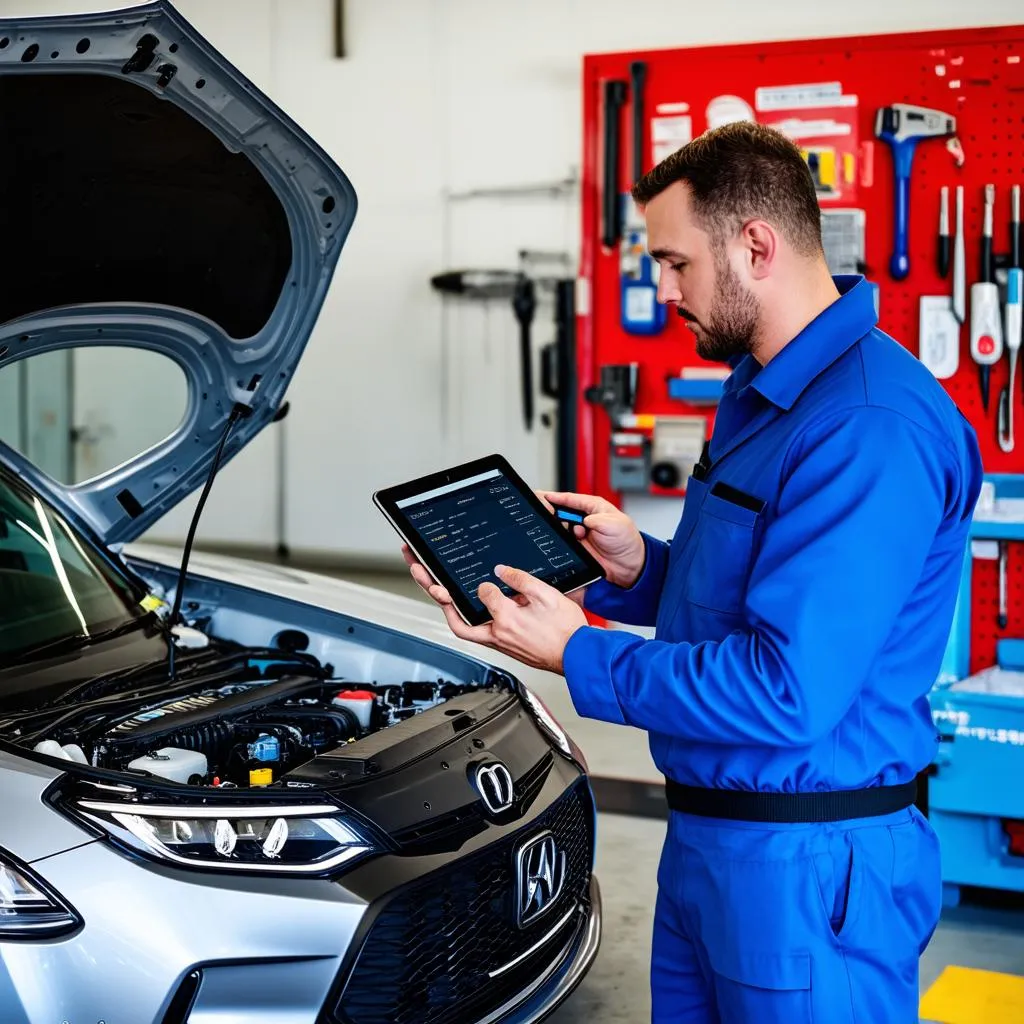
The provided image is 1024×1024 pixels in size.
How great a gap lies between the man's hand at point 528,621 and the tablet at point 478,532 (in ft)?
0.14

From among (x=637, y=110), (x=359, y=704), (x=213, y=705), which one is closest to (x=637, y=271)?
(x=637, y=110)

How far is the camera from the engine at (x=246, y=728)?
192 cm

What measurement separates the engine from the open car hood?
576 mm

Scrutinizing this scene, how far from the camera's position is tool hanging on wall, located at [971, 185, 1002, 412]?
3.79 meters

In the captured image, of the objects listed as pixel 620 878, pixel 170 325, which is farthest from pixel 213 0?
pixel 620 878

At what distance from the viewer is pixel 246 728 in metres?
2.09

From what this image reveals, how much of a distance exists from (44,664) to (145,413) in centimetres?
459

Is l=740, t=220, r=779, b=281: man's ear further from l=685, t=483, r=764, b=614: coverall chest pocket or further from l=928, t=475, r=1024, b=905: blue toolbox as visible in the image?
l=928, t=475, r=1024, b=905: blue toolbox

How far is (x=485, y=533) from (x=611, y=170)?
2959mm

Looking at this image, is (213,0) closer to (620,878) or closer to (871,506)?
(620,878)

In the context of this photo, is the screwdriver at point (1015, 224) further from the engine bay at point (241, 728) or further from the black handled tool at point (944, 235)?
the engine bay at point (241, 728)

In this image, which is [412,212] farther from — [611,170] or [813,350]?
[813,350]

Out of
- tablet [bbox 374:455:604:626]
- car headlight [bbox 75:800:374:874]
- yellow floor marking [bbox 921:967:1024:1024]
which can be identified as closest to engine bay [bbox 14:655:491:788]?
car headlight [bbox 75:800:374:874]

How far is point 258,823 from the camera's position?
171 cm
